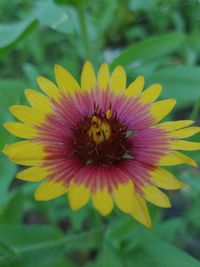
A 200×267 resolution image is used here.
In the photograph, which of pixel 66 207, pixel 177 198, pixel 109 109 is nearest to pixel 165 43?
pixel 109 109

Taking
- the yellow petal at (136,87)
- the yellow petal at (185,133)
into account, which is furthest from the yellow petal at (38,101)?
the yellow petal at (185,133)

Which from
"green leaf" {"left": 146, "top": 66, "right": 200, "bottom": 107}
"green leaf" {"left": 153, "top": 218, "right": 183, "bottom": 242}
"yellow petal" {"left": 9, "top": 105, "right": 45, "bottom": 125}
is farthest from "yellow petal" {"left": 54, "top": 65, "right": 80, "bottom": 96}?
"green leaf" {"left": 153, "top": 218, "right": 183, "bottom": 242}

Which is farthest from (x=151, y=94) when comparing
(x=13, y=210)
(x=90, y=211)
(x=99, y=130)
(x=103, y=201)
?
(x=90, y=211)

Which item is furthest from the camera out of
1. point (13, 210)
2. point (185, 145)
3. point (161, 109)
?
point (13, 210)

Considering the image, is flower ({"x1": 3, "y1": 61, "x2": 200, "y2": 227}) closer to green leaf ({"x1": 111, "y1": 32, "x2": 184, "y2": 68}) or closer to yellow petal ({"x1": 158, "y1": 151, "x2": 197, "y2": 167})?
yellow petal ({"x1": 158, "y1": 151, "x2": 197, "y2": 167})

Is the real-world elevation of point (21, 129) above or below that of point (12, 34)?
below

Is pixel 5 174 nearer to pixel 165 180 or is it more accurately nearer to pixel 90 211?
pixel 165 180

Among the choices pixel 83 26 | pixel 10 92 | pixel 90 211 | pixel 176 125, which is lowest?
pixel 90 211
